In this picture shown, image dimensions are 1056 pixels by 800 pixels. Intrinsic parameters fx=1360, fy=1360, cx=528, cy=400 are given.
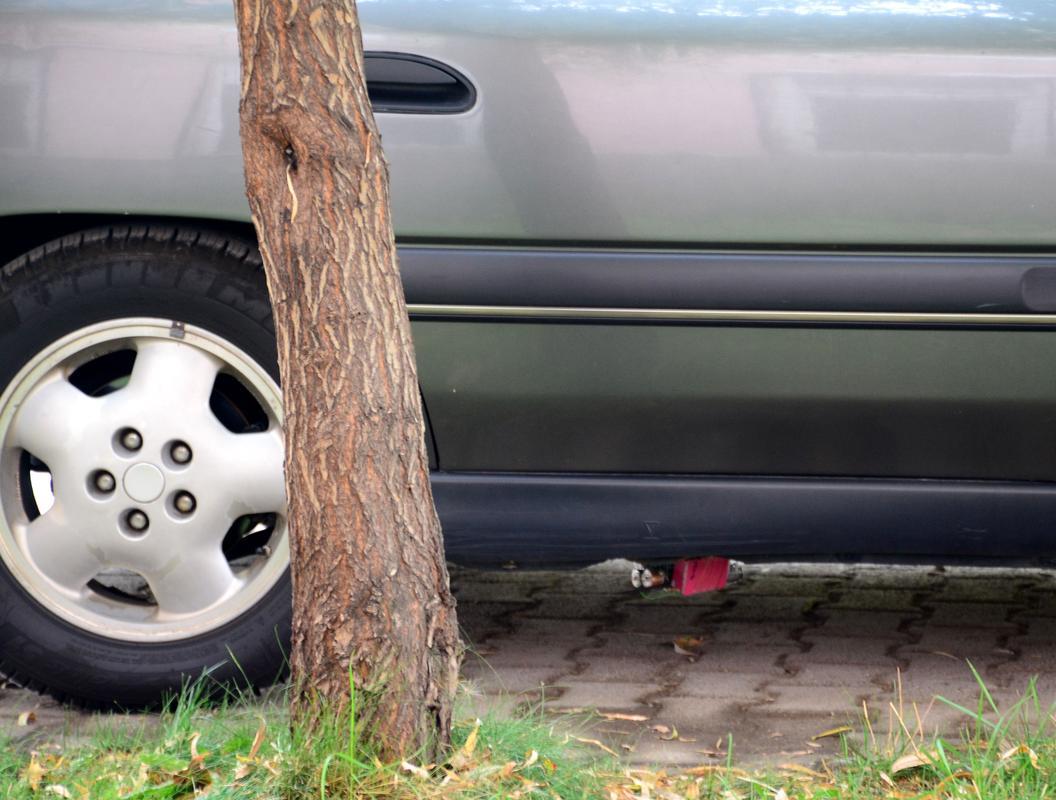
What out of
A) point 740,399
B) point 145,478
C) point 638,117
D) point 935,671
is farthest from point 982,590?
point 145,478

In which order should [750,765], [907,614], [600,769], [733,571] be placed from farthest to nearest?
[907,614] → [733,571] → [750,765] → [600,769]

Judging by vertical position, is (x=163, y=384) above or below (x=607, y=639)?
above

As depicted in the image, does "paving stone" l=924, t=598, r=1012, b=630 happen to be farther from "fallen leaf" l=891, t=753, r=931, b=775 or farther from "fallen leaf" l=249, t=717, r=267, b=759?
"fallen leaf" l=249, t=717, r=267, b=759

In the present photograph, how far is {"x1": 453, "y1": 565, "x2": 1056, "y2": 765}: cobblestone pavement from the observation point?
2.41 metres

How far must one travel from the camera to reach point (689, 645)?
3018 millimetres

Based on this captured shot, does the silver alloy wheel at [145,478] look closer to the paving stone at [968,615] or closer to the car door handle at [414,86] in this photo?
the car door handle at [414,86]

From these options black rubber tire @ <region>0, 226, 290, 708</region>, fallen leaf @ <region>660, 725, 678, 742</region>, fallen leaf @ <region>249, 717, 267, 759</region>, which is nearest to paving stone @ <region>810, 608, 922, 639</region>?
fallen leaf @ <region>660, 725, 678, 742</region>

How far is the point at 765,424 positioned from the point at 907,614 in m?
1.22

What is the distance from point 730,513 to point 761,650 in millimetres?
700

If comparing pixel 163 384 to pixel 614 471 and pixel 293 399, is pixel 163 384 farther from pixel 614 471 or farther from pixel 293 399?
pixel 614 471

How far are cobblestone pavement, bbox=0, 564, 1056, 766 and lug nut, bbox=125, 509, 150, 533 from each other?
0.35m

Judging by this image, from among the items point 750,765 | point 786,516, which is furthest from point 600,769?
point 786,516

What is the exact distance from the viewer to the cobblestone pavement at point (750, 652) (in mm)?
2404

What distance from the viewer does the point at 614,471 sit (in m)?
2.43
